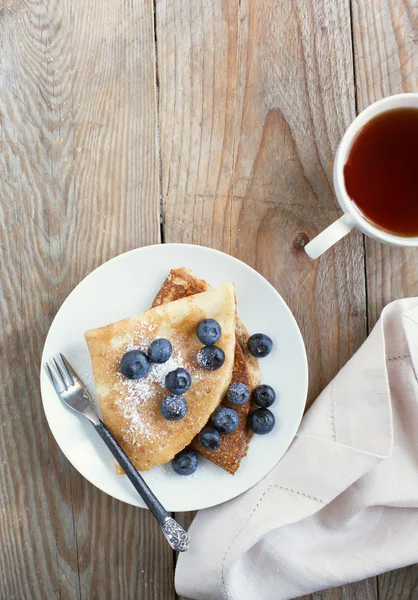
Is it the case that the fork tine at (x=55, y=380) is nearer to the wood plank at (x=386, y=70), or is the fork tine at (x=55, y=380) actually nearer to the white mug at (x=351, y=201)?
the white mug at (x=351, y=201)

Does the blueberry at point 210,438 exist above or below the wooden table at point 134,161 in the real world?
below

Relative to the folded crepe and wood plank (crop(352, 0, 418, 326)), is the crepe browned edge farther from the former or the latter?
wood plank (crop(352, 0, 418, 326))

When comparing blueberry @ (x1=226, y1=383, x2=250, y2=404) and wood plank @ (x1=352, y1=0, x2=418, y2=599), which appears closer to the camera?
blueberry @ (x1=226, y1=383, x2=250, y2=404)

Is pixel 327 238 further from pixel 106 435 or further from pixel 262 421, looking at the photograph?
pixel 106 435

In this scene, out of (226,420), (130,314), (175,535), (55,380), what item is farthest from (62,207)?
(175,535)

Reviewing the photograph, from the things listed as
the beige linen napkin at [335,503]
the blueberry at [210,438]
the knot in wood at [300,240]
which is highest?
the knot in wood at [300,240]

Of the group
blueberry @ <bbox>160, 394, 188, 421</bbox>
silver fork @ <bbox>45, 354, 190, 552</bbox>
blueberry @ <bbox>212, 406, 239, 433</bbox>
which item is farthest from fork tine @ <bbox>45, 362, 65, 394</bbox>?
blueberry @ <bbox>212, 406, 239, 433</bbox>

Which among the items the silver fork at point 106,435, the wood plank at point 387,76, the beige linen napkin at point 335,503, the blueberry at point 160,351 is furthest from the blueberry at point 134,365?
the wood plank at point 387,76
